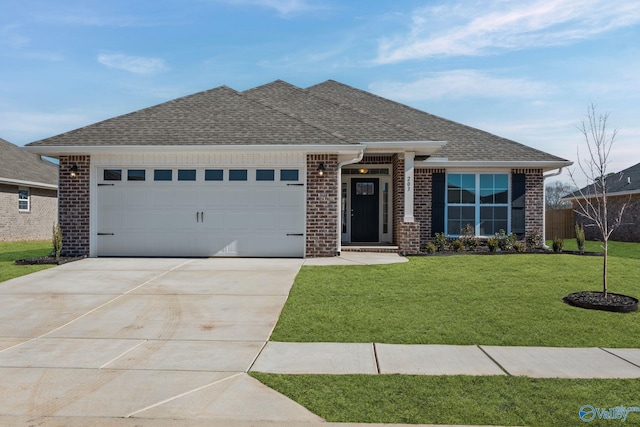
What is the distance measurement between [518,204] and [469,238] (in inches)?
85.2

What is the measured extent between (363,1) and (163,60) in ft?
27.7

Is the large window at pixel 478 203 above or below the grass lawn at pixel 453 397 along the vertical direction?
above

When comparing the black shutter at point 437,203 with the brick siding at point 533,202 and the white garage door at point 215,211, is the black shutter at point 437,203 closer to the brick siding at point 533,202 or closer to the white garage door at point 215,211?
the brick siding at point 533,202

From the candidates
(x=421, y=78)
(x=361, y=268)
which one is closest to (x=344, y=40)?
(x=421, y=78)

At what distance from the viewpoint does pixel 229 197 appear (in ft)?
40.8

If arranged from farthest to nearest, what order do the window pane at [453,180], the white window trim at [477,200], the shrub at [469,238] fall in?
1. the window pane at [453,180]
2. the white window trim at [477,200]
3. the shrub at [469,238]

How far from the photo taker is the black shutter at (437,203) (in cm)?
1496

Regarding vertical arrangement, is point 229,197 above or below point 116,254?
above

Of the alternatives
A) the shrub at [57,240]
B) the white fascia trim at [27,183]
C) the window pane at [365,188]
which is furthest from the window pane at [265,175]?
the white fascia trim at [27,183]

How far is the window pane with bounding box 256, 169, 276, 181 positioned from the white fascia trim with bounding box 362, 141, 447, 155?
9.20ft

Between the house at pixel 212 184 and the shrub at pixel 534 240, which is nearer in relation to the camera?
the house at pixel 212 184

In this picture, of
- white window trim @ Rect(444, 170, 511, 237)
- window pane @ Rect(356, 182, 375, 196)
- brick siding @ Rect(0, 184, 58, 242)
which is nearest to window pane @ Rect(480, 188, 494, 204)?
white window trim @ Rect(444, 170, 511, 237)

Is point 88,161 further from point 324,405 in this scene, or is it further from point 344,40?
point 324,405

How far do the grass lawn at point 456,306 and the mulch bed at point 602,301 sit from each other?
0.16 metres
